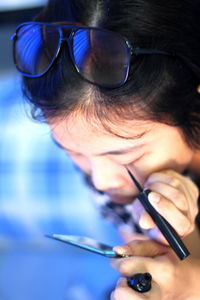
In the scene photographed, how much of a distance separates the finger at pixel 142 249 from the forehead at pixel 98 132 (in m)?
0.17

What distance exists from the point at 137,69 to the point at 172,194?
8.5 inches

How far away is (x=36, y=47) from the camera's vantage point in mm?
620

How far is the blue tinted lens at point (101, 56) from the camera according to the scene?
1.85 feet

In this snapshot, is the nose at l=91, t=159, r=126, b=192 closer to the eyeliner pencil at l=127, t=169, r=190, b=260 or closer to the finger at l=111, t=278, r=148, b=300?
the eyeliner pencil at l=127, t=169, r=190, b=260

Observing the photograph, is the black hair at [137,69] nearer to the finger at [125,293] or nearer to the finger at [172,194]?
the finger at [172,194]

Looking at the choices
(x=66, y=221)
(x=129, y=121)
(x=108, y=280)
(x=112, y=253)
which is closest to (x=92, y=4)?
(x=129, y=121)

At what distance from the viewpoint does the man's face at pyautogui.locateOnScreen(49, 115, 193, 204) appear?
25.0 inches

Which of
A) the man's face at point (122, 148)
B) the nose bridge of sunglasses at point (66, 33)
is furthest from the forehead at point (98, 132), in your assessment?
the nose bridge of sunglasses at point (66, 33)

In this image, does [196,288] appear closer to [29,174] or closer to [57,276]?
[57,276]

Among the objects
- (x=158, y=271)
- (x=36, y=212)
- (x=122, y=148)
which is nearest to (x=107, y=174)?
(x=122, y=148)

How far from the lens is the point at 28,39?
2.07 feet

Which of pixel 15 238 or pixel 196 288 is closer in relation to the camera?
pixel 196 288

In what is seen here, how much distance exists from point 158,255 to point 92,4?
42cm

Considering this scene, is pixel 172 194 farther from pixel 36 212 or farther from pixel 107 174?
pixel 36 212
